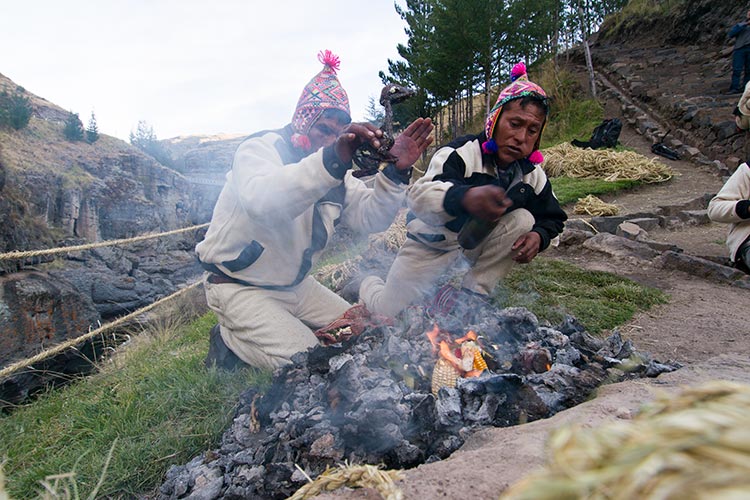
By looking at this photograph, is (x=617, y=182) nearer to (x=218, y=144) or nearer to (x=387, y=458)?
(x=387, y=458)

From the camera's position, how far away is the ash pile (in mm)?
1581

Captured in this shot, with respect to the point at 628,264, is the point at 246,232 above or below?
above

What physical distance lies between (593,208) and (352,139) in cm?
558

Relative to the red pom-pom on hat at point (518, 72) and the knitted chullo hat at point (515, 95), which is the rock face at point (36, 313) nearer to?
the knitted chullo hat at point (515, 95)

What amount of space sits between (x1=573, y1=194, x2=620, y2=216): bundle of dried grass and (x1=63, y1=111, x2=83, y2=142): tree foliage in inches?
1180

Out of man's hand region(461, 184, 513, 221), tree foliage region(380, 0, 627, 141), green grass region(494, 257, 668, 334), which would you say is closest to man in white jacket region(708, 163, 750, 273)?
green grass region(494, 257, 668, 334)

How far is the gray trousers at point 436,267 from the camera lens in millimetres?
3082

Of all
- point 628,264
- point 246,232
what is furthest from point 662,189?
point 246,232

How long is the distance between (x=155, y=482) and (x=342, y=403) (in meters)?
0.92

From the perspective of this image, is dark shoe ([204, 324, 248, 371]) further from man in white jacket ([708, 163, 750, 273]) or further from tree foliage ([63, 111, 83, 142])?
tree foliage ([63, 111, 83, 142])

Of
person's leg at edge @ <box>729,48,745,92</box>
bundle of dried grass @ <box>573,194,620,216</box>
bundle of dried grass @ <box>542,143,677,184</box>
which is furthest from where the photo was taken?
person's leg at edge @ <box>729,48,745,92</box>

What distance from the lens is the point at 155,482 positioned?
187 centimetres

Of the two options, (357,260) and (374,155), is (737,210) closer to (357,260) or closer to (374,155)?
(374,155)

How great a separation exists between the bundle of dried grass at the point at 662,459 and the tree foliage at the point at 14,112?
96.2 ft
